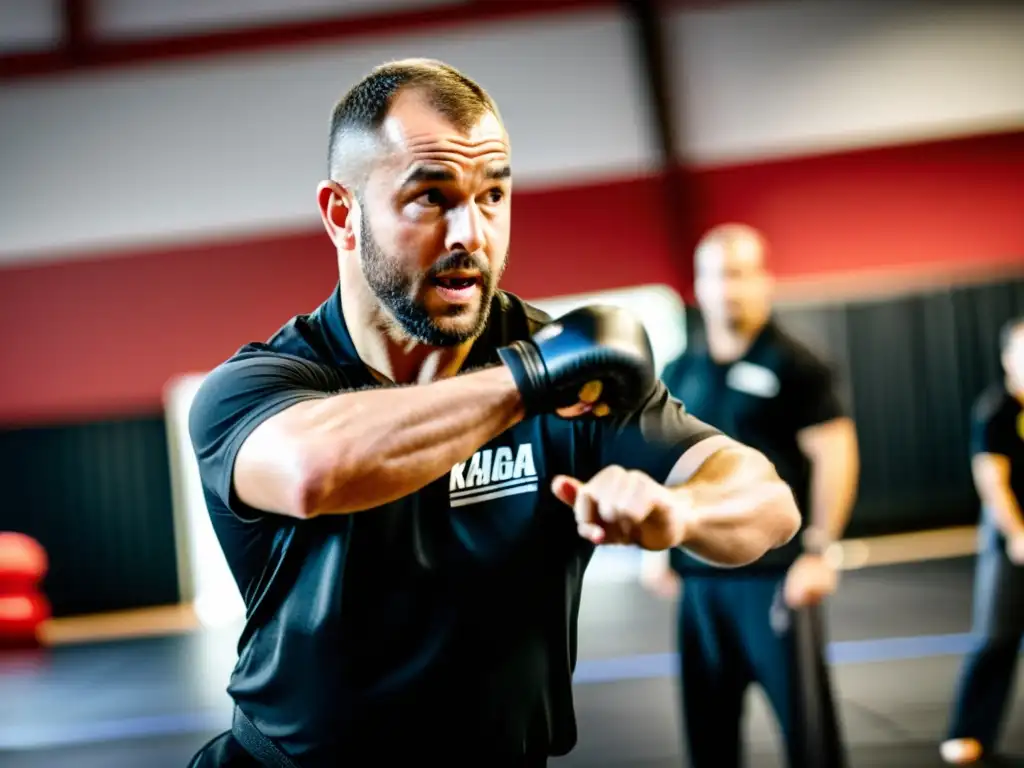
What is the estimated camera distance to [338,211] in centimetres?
123

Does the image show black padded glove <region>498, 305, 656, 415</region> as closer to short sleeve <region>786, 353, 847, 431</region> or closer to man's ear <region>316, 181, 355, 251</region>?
man's ear <region>316, 181, 355, 251</region>

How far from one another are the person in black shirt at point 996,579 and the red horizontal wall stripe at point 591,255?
11.3ft

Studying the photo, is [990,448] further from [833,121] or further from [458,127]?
[833,121]

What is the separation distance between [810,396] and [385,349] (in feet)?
5.43

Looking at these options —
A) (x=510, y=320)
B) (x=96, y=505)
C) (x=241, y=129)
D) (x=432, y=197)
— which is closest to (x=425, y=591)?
(x=510, y=320)

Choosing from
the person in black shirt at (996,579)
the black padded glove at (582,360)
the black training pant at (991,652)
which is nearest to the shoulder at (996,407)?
the person in black shirt at (996,579)

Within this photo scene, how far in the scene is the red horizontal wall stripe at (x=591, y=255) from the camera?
6.56m

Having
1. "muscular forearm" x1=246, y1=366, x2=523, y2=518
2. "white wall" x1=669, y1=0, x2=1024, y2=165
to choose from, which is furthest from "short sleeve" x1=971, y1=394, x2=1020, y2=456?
"white wall" x1=669, y1=0, x2=1024, y2=165

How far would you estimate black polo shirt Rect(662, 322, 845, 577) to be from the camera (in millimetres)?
2668

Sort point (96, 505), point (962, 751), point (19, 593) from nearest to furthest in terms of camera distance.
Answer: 1. point (962, 751)
2. point (19, 593)
3. point (96, 505)

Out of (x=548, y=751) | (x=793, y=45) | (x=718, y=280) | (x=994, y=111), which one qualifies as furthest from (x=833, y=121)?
(x=548, y=751)

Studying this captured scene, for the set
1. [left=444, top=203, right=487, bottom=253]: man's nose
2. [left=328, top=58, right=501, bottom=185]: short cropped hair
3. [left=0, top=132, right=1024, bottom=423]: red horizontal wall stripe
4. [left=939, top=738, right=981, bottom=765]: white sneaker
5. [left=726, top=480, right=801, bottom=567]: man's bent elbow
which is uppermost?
[left=0, top=132, right=1024, bottom=423]: red horizontal wall stripe

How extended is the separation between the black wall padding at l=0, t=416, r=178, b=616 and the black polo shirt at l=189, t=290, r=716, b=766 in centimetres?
637

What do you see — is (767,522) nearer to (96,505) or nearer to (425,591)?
(425,591)
